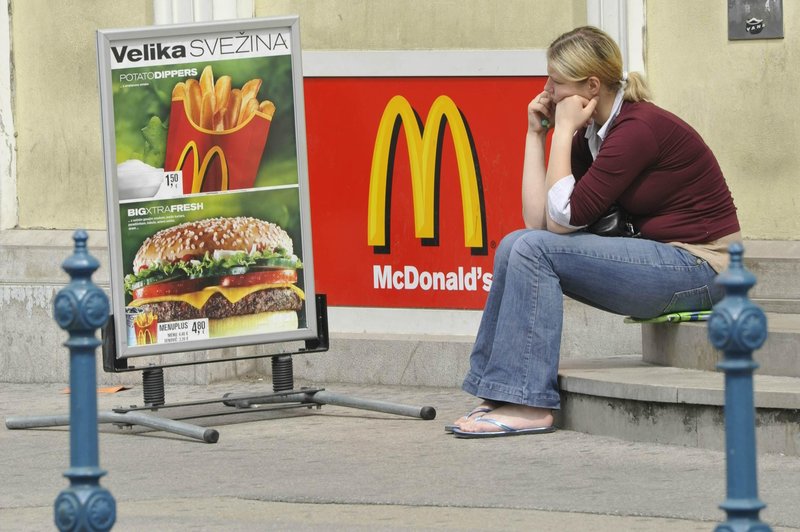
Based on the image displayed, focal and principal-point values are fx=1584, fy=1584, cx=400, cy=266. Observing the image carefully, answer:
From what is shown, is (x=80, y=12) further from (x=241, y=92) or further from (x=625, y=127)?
(x=625, y=127)

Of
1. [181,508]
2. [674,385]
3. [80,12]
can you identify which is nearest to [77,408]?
[181,508]

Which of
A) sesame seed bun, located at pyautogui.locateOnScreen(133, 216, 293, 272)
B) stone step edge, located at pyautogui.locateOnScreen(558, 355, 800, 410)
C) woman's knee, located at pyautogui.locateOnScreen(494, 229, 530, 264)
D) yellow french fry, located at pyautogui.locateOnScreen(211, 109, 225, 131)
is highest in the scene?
yellow french fry, located at pyautogui.locateOnScreen(211, 109, 225, 131)

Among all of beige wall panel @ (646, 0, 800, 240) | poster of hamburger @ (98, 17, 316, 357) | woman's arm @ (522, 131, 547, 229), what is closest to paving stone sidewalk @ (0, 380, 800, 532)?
poster of hamburger @ (98, 17, 316, 357)

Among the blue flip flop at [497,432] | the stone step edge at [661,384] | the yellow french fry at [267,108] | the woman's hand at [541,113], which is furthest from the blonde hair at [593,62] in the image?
the blue flip flop at [497,432]

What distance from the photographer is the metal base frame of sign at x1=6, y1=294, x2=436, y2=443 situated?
595 cm

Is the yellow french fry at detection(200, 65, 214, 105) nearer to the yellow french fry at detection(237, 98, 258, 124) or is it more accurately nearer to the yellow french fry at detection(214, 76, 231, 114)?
the yellow french fry at detection(214, 76, 231, 114)

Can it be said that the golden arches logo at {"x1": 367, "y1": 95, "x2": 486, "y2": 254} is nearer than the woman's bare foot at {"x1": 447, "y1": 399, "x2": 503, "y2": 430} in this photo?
No

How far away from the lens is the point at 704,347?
18.9 ft

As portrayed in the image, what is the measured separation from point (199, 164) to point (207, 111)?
210mm

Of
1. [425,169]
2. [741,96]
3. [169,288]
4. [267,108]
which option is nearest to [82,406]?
[169,288]

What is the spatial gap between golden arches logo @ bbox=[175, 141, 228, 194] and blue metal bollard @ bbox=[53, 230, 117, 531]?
2567 millimetres

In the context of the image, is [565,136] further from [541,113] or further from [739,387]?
[739,387]

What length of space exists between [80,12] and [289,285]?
2.40 metres

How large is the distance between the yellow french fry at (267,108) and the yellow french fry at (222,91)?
13 cm
